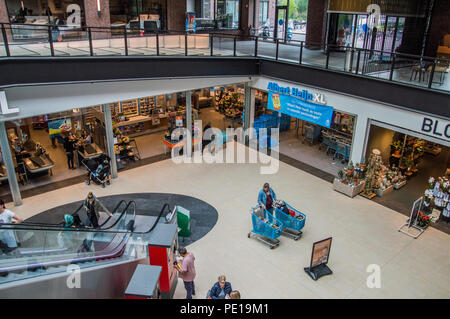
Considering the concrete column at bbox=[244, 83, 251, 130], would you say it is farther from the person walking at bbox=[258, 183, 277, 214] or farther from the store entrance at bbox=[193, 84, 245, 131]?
the person walking at bbox=[258, 183, 277, 214]

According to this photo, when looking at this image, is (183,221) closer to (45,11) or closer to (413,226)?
(413,226)

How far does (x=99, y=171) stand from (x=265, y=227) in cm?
668

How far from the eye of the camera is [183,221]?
35.2 feet

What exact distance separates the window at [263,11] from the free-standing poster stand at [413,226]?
56.9ft

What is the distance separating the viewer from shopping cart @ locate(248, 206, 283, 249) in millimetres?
10375

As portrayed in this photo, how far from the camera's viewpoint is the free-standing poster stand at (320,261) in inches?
361

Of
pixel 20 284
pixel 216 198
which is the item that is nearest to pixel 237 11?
pixel 216 198

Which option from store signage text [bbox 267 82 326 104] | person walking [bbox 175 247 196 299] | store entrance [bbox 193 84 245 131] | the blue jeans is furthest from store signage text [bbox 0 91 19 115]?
store entrance [bbox 193 84 245 131]

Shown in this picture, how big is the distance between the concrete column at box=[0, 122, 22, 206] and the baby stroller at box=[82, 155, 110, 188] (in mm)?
2379

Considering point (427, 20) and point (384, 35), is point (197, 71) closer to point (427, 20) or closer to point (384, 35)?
point (384, 35)

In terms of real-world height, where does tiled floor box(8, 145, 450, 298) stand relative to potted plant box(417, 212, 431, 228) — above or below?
below

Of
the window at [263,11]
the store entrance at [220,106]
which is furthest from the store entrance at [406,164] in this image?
the window at [263,11]

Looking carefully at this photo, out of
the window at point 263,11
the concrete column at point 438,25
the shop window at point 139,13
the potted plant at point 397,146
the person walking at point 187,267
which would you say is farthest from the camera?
the window at point 263,11

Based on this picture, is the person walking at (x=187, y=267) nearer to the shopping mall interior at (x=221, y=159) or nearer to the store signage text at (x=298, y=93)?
the shopping mall interior at (x=221, y=159)
